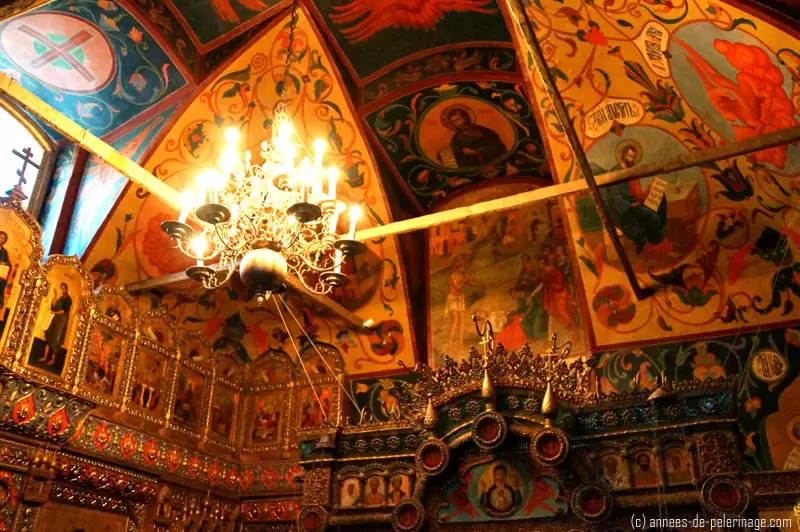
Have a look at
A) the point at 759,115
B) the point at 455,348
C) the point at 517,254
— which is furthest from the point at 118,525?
the point at 759,115

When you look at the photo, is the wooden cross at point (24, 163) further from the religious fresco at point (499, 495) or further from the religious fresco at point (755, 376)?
the religious fresco at point (755, 376)

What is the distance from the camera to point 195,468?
33.7 feet

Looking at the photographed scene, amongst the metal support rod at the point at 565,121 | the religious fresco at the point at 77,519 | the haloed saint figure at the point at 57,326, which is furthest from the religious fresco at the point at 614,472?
the haloed saint figure at the point at 57,326

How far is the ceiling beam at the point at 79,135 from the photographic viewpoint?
6426mm

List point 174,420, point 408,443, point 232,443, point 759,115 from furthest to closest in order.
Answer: point 232,443, point 174,420, point 408,443, point 759,115

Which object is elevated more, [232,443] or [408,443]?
[232,443]

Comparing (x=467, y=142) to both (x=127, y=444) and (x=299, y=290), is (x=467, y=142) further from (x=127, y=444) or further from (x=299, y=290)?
(x=127, y=444)

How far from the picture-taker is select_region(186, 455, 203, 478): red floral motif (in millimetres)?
10156

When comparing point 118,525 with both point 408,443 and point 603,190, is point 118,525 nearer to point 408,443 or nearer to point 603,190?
point 408,443

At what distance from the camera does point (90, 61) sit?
8414mm

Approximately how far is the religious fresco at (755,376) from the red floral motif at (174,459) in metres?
6.02

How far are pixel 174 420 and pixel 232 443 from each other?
1329 millimetres

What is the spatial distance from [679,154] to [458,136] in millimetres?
3035

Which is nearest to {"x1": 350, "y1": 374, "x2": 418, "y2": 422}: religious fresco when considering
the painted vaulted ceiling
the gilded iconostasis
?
the gilded iconostasis
